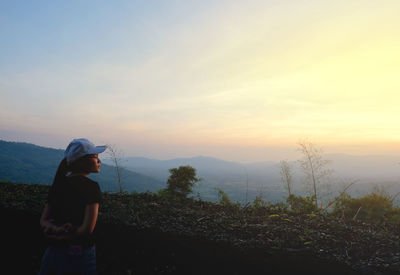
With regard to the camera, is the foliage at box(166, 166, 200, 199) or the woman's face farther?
the foliage at box(166, 166, 200, 199)

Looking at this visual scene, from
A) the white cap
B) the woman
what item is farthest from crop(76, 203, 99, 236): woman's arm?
the white cap

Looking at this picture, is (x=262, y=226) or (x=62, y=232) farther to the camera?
(x=262, y=226)

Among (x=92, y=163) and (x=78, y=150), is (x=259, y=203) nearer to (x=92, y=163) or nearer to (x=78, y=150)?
(x=92, y=163)

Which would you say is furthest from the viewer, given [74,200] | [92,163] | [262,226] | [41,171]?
[41,171]

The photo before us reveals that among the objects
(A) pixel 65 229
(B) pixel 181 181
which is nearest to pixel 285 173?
(B) pixel 181 181

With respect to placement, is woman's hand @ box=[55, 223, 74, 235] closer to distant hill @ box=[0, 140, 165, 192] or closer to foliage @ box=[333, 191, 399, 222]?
foliage @ box=[333, 191, 399, 222]

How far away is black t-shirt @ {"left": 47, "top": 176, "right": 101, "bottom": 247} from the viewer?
2518 mm

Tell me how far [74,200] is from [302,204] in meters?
5.35

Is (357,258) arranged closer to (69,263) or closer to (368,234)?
(368,234)

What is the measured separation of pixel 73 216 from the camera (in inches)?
101

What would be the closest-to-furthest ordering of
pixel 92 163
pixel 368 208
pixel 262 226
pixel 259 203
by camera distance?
pixel 92 163
pixel 262 226
pixel 368 208
pixel 259 203

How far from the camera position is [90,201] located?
2500 mm

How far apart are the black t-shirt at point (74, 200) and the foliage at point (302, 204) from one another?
14.3 ft

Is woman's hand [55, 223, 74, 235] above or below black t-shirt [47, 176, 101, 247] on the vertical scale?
below
